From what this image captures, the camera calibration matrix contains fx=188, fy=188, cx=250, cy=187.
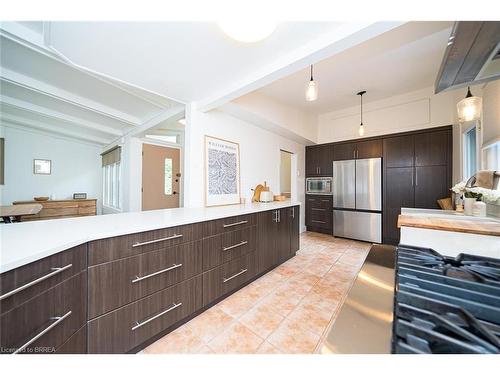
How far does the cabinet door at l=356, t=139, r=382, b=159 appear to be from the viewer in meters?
3.62

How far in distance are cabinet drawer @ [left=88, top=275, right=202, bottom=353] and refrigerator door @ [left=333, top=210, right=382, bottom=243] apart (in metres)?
3.36

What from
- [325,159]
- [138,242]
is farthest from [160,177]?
[325,159]

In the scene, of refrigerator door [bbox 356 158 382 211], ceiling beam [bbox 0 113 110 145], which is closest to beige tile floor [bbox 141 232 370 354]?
refrigerator door [bbox 356 158 382 211]

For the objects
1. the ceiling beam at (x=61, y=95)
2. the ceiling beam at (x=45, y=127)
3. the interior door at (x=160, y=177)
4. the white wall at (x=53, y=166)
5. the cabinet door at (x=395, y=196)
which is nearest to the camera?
the ceiling beam at (x=61, y=95)

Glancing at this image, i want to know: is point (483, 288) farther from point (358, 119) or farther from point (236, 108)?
point (358, 119)

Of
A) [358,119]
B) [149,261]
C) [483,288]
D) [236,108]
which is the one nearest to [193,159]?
[236,108]

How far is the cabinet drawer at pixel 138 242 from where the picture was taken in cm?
109

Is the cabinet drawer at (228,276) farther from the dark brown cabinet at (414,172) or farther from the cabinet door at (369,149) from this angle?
the cabinet door at (369,149)

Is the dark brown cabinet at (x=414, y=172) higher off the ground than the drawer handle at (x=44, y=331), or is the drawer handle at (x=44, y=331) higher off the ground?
the dark brown cabinet at (x=414, y=172)

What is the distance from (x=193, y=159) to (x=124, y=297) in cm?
160

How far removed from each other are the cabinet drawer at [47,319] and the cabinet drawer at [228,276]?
0.85m

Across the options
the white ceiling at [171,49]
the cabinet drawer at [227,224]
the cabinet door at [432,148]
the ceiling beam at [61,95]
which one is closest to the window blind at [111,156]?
the ceiling beam at [61,95]

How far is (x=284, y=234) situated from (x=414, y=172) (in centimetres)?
263

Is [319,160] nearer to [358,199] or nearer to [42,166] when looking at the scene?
[358,199]
